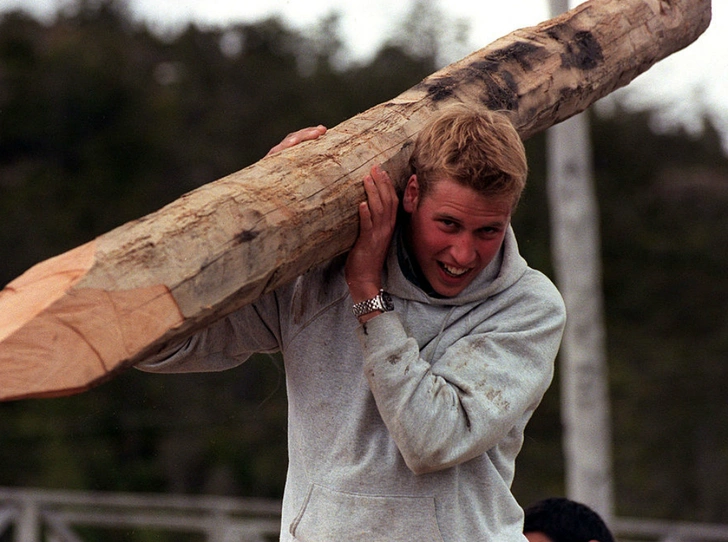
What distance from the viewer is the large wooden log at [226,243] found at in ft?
6.22

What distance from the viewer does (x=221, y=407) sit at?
49.5 feet

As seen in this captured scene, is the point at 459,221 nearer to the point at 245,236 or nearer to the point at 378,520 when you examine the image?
the point at 245,236

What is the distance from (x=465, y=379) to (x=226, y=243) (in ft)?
1.80

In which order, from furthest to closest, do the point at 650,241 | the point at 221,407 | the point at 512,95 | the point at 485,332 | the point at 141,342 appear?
1. the point at 650,241
2. the point at 221,407
3. the point at 512,95
4. the point at 485,332
5. the point at 141,342

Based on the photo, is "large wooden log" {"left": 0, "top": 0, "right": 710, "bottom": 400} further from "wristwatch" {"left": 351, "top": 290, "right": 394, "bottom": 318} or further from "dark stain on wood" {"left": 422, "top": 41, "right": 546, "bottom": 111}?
"wristwatch" {"left": 351, "top": 290, "right": 394, "bottom": 318}

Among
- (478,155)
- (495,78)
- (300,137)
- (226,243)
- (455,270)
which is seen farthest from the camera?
(495,78)

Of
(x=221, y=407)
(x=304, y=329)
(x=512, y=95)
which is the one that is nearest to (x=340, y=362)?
(x=304, y=329)

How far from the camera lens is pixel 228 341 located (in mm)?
2506

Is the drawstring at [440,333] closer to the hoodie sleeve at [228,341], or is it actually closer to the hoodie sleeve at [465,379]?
the hoodie sleeve at [465,379]

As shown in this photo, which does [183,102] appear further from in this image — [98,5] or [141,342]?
[141,342]

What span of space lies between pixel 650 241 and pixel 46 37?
31.0 feet

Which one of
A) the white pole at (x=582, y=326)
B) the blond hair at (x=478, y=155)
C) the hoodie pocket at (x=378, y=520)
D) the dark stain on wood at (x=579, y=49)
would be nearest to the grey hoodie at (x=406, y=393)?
the hoodie pocket at (x=378, y=520)

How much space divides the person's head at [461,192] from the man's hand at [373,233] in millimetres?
48

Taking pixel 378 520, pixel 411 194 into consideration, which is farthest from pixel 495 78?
pixel 378 520
